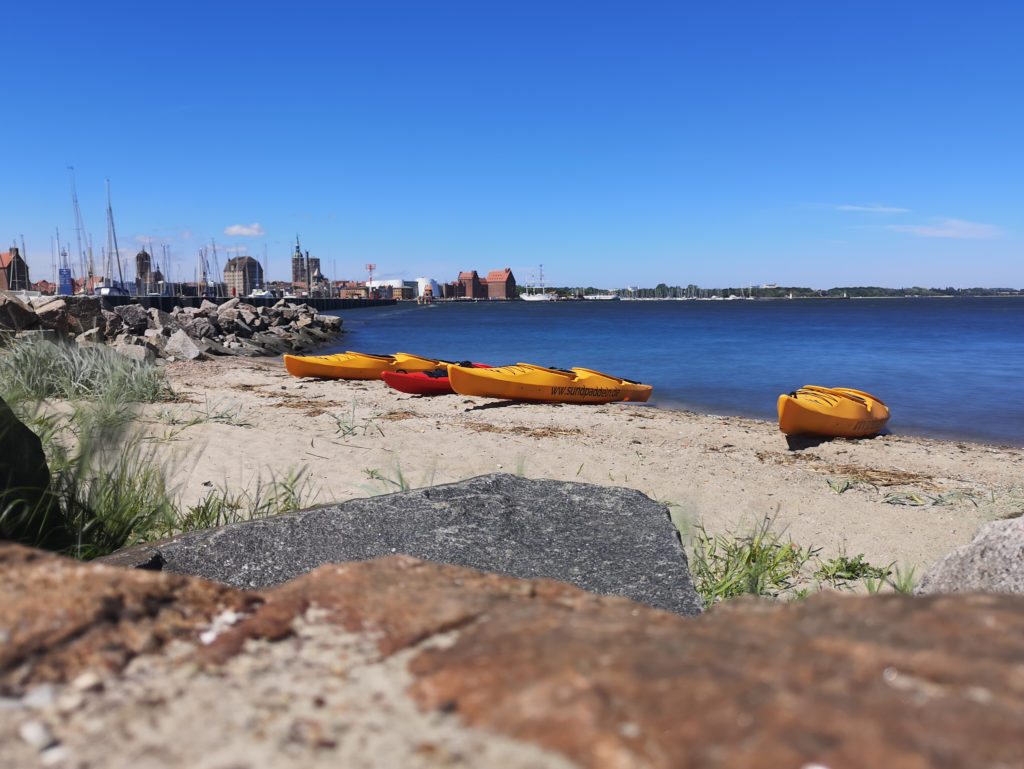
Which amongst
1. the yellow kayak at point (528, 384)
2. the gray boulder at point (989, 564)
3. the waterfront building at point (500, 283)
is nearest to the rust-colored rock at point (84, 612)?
the gray boulder at point (989, 564)

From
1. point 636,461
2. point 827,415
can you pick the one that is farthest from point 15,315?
point 827,415

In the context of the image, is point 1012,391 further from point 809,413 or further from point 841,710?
point 841,710

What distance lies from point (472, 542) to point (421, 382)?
10828mm

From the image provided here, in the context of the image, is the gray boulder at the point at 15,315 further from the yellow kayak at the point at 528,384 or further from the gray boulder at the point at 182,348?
the yellow kayak at the point at 528,384

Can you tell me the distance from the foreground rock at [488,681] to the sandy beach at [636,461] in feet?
12.0

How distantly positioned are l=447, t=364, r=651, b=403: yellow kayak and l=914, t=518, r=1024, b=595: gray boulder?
1058 centimetres

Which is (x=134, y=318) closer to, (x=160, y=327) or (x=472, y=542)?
(x=160, y=327)

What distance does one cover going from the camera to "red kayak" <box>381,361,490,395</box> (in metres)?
13.8

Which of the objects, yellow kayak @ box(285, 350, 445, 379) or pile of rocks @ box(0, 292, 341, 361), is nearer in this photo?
pile of rocks @ box(0, 292, 341, 361)

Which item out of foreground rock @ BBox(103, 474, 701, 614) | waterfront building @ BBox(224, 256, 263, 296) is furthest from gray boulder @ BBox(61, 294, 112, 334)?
waterfront building @ BBox(224, 256, 263, 296)

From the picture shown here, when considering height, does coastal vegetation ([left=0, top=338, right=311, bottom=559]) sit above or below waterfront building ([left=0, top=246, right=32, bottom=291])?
below

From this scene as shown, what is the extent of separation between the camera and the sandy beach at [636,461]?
5457 mm

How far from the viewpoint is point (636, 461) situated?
8078mm

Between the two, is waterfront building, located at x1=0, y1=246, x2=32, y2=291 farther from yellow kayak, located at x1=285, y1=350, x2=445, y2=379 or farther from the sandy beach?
the sandy beach
